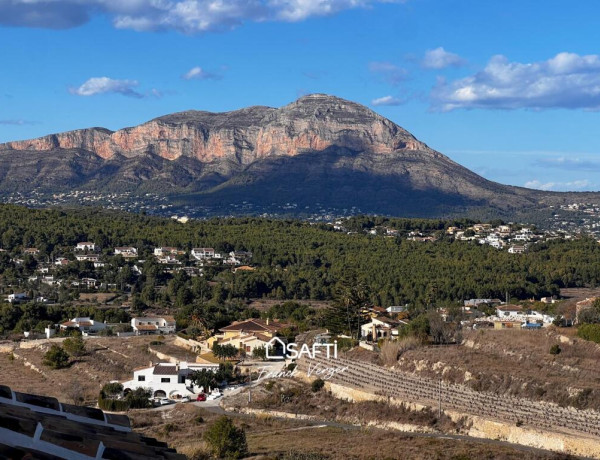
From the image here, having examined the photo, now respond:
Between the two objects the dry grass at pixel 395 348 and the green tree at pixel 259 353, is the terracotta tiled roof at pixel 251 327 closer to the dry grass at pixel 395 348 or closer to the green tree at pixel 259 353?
the green tree at pixel 259 353

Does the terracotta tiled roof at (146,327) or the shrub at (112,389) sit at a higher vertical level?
the terracotta tiled roof at (146,327)

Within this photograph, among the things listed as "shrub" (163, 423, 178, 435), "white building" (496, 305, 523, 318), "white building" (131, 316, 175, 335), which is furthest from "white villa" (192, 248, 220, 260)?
"shrub" (163, 423, 178, 435)

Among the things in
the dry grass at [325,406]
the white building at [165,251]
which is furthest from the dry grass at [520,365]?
the white building at [165,251]

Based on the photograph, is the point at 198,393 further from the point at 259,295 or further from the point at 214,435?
the point at 259,295

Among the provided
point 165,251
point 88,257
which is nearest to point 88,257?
point 88,257

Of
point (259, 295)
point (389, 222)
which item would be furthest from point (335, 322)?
point (389, 222)
